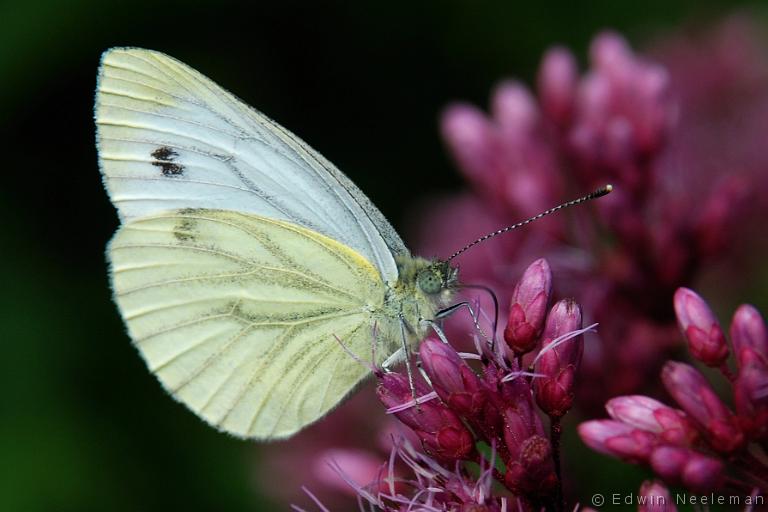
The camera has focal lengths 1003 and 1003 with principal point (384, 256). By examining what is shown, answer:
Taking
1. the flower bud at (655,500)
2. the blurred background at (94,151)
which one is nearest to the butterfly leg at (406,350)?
the flower bud at (655,500)

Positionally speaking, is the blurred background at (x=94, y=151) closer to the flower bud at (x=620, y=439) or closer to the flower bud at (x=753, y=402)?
the flower bud at (x=620, y=439)

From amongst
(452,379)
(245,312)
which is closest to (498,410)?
(452,379)

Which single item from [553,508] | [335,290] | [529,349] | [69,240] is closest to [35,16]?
[69,240]

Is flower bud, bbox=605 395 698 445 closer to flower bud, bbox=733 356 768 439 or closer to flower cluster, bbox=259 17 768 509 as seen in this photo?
flower cluster, bbox=259 17 768 509

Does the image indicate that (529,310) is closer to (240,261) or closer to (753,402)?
(753,402)

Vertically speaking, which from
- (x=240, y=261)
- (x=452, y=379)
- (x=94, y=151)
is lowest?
(x=452, y=379)
